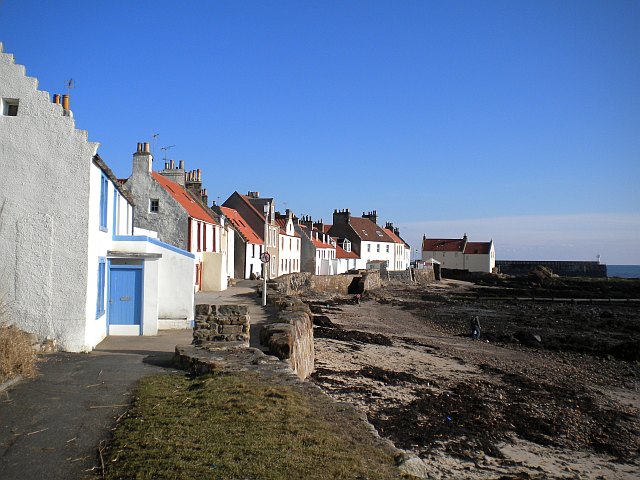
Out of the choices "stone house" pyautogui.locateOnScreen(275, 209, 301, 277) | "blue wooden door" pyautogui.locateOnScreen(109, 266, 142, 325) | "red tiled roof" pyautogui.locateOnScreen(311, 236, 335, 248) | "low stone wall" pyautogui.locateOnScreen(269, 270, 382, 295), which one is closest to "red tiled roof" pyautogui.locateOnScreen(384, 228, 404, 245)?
"red tiled roof" pyautogui.locateOnScreen(311, 236, 335, 248)

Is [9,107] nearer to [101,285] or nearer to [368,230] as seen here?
[101,285]

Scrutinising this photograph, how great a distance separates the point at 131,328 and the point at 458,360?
38.7 feet

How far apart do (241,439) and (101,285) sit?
955cm

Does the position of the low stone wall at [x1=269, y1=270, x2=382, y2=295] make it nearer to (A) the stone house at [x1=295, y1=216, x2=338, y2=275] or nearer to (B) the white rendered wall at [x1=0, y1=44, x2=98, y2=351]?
(A) the stone house at [x1=295, y1=216, x2=338, y2=275]

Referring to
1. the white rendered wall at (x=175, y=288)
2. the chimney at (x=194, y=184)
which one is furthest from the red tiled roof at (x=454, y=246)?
the white rendered wall at (x=175, y=288)

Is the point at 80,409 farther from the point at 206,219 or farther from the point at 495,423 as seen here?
the point at 206,219

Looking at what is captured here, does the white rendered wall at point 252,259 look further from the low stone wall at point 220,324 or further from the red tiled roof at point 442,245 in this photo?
the red tiled roof at point 442,245

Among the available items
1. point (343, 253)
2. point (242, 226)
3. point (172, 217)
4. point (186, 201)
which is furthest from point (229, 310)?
point (343, 253)

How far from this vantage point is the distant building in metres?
103

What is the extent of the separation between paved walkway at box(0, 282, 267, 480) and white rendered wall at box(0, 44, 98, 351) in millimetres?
1019

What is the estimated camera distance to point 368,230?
278ft

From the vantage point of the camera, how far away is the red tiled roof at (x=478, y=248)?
10282cm

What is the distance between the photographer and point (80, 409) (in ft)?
26.5

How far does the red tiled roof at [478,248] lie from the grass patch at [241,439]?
325 ft
